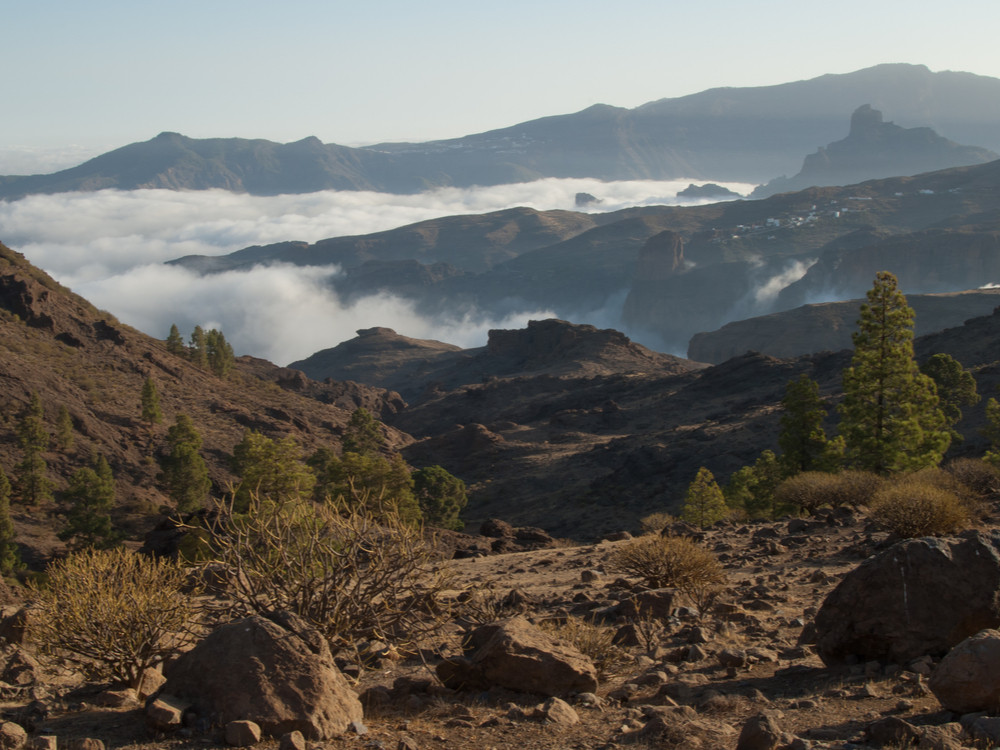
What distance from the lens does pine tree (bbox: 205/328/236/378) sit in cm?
8250

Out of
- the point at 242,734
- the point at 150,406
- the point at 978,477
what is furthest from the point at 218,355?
the point at 242,734

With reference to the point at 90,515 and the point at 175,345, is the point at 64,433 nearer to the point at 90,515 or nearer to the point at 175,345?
the point at 90,515

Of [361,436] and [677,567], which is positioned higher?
[677,567]

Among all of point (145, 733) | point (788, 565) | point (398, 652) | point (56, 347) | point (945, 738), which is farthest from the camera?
point (56, 347)

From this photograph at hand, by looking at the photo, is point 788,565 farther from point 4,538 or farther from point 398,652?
point 4,538

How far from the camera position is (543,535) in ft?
128

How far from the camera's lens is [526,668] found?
29.4 ft

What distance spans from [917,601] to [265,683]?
657cm

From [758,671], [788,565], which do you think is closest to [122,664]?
[758,671]

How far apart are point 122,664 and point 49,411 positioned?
5113cm

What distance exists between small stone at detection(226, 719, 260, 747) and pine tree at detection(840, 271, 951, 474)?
27702mm

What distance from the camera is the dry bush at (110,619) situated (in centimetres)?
863

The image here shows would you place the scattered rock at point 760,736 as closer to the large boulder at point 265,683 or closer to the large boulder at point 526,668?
the large boulder at point 526,668

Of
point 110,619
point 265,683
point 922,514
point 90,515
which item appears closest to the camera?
point 265,683
